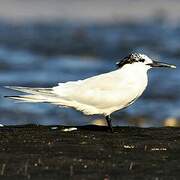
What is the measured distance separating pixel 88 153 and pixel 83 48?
777 inches

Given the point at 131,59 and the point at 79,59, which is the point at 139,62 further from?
the point at 79,59

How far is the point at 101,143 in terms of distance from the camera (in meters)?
9.57

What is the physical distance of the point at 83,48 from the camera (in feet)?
94.0

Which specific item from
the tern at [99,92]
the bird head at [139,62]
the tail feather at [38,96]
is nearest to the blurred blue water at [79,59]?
the bird head at [139,62]

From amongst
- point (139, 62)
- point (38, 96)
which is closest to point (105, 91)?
point (139, 62)

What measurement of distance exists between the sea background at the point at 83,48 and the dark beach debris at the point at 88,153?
223 centimetres

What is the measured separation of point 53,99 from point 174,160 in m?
2.06

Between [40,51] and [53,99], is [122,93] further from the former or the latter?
[40,51]

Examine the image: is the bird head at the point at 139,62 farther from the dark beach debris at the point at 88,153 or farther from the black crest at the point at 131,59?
the dark beach debris at the point at 88,153

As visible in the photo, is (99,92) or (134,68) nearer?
(99,92)

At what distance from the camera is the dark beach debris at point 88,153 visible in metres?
8.11

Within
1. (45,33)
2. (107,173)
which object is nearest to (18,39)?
(45,33)

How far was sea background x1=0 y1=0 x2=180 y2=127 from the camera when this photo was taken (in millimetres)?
16875

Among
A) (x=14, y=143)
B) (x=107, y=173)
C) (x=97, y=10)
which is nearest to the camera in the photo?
(x=107, y=173)
